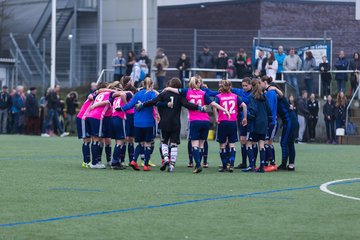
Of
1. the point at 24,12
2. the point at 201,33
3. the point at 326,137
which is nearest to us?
the point at 326,137

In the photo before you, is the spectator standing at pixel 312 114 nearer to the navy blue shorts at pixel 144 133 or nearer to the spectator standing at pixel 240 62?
the spectator standing at pixel 240 62

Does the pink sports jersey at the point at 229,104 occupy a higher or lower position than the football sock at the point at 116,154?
higher

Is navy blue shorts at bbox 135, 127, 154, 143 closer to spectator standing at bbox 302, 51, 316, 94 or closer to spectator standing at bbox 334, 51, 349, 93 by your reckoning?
spectator standing at bbox 302, 51, 316, 94

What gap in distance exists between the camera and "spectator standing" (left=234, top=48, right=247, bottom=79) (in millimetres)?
29086

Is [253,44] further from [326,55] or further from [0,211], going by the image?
[0,211]

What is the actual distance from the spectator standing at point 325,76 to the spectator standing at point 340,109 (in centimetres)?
99

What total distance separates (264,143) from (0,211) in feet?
24.1

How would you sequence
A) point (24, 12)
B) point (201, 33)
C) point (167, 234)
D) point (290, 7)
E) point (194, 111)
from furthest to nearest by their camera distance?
point (24, 12), point (290, 7), point (201, 33), point (194, 111), point (167, 234)

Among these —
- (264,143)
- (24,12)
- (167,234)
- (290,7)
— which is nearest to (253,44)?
(290,7)

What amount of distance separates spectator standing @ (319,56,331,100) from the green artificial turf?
13327 mm

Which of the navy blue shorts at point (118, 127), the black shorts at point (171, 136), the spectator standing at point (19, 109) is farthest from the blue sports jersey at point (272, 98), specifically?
the spectator standing at point (19, 109)

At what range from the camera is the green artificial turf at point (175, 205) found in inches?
301

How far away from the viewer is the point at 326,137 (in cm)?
2923

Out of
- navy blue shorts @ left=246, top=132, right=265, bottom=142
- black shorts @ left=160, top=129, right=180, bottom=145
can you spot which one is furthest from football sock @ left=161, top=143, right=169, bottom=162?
navy blue shorts @ left=246, top=132, right=265, bottom=142
